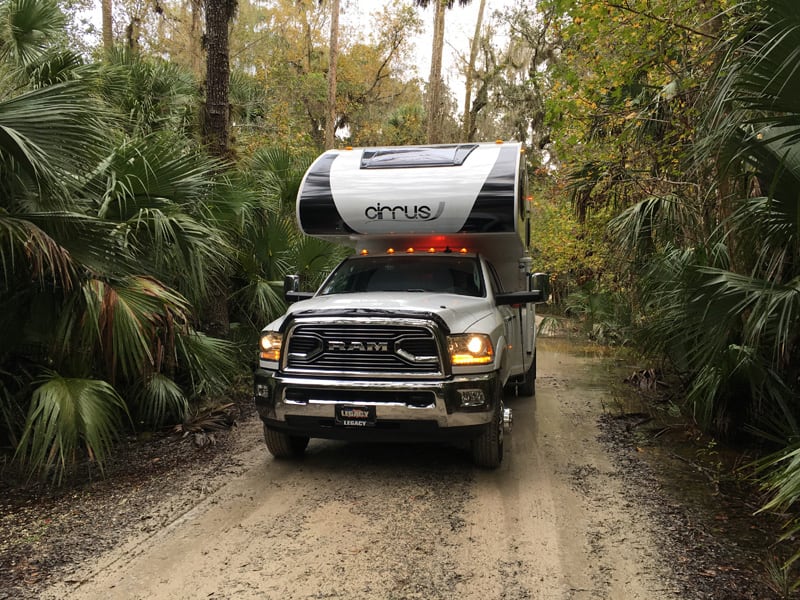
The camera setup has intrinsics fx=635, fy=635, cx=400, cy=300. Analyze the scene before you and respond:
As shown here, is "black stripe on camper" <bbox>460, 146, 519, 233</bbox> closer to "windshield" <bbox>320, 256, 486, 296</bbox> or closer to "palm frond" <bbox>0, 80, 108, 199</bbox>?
"windshield" <bbox>320, 256, 486, 296</bbox>

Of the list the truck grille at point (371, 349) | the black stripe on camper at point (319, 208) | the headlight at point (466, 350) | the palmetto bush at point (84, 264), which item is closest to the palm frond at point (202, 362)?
the palmetto bush at point (84, 264)

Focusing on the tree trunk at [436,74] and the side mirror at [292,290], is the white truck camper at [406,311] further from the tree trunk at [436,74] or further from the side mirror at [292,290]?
the tree trunk at [436,74]

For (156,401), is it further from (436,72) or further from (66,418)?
(436,72)

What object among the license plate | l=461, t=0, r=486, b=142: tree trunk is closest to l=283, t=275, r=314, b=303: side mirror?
the license plate

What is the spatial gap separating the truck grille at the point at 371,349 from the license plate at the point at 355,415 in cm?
31

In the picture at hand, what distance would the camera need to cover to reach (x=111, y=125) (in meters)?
6.36

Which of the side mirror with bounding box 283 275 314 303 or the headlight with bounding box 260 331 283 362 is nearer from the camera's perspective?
the headlight with bounding box 260 331 283 362

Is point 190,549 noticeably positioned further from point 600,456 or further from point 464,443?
point 600,456

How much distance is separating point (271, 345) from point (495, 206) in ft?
8.94

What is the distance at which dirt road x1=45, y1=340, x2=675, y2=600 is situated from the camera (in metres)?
3.64

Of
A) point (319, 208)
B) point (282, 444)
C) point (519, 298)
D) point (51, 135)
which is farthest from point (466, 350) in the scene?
point (51, 135)

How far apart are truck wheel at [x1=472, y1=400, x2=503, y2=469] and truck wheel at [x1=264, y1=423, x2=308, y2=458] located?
5.47 ft

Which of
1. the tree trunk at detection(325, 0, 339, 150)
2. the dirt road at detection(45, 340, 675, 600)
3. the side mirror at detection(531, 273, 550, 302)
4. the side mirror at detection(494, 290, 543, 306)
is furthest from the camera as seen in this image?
the tree trunk at detection(325, 0, 339, 150)

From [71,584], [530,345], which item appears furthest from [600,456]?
[71,584]
